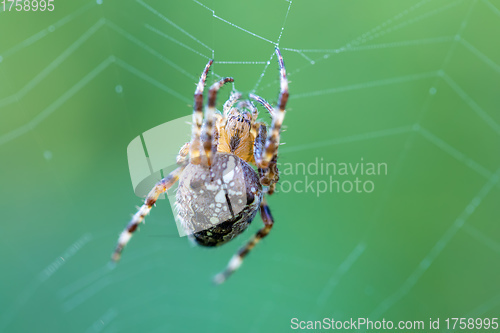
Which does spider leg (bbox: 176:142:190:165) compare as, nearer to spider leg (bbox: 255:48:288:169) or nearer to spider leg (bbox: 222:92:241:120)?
spider leg (bbox: 222:92:241:120)

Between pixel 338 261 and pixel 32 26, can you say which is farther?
pixel 338 261

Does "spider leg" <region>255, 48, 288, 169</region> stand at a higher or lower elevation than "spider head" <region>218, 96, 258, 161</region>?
higher

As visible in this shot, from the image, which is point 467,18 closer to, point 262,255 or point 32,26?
point 262,255

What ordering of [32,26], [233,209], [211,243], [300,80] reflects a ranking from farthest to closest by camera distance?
[300,80], [32,26], [211,243], [233,209]

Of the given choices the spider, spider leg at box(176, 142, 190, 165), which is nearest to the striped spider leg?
the spider

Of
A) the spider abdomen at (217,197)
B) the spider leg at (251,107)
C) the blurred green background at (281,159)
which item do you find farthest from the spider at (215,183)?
the blurred green background at (281,159)

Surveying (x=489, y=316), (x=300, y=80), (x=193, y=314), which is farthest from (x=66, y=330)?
(x=489, y=316)
